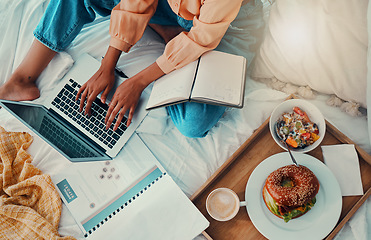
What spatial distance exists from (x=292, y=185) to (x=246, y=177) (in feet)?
0.52

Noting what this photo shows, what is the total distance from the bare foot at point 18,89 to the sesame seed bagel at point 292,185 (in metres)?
0.90

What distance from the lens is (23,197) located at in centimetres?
99

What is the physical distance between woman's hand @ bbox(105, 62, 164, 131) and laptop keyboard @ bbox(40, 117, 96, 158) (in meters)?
0.12

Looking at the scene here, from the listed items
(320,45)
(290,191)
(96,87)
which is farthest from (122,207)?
(320,45)

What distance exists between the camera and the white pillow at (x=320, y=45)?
792mm

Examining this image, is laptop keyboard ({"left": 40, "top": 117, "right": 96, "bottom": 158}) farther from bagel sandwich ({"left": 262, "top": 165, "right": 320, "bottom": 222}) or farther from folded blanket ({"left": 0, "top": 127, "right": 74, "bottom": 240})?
bagel sandwich ({"left": 262, "top": 165, "right": 320, "bottom": 222})

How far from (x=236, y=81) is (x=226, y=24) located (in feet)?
0.59

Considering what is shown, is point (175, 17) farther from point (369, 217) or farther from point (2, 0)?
point (369, 217)

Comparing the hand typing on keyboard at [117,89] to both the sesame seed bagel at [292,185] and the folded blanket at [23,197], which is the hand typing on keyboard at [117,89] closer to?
the folded blanket at [23,197]

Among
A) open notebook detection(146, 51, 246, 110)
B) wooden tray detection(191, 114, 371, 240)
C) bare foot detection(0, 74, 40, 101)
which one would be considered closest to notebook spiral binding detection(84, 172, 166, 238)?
wooden tray detection(191, 114, 371, 240)

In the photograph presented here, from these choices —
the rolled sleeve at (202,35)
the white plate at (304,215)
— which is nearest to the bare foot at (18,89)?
the rolled sleeve at (202,35)

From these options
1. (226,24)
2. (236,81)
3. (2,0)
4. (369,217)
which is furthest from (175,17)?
(369,217)

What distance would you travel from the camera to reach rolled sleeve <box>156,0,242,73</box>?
0.80m

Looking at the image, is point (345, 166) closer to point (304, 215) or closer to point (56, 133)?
point (304, 215)
